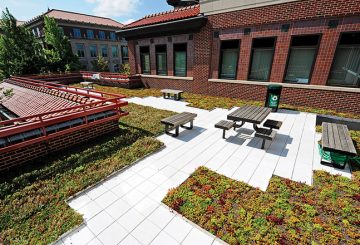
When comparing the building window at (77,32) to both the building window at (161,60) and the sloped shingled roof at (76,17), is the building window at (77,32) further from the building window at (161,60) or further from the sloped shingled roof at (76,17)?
the building window at (161,60)

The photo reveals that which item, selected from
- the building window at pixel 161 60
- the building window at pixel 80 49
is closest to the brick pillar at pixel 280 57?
the building window at pixel 161 60

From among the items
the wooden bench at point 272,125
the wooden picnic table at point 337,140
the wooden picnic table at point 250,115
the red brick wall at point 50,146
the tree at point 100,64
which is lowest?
the red brick wall at point 50,146

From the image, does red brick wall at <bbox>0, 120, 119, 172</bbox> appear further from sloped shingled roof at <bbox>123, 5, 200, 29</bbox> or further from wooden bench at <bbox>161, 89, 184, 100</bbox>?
sloped shingled roof at <bbox>123, 5, 200, 29</bbox>

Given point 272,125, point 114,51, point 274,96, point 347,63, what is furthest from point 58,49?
point 347,63

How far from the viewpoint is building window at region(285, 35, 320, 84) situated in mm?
8289

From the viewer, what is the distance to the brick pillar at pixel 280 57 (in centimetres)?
871

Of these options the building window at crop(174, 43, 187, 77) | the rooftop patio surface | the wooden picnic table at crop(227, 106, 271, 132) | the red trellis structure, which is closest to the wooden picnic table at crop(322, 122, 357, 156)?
the rooftop patio surface

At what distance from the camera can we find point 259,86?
392 inches

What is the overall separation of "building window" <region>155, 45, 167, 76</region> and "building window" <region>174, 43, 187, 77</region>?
3.42 feet

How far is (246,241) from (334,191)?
96.1 inches

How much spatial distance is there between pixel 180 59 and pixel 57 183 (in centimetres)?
1097

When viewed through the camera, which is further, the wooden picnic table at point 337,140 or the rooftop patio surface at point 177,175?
the wooden picnic table at point 337,140

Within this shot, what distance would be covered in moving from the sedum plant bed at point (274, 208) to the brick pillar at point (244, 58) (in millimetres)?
7269

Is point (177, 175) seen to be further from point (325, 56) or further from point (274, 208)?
point (325, 56)
